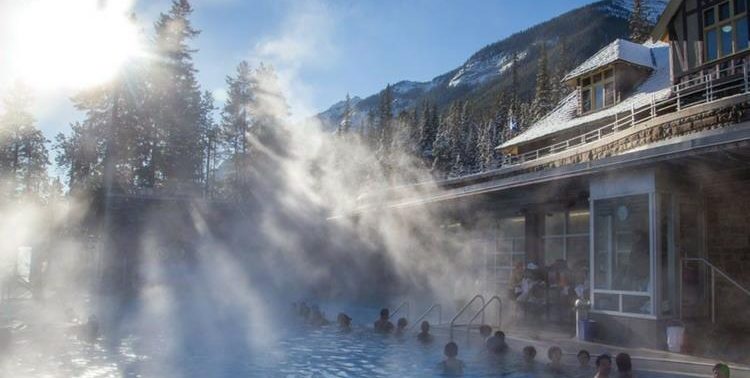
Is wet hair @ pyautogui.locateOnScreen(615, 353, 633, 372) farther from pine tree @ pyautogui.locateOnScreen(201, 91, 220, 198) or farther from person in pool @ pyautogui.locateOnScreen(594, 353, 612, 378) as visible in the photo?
pine tree @ pyautogui.locateOnScreen(201, 91, 220, 198)

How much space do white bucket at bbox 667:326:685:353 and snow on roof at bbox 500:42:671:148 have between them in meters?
8.45

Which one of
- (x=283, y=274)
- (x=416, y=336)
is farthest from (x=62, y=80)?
(x=416, y=336)

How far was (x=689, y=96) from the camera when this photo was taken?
13.9 meters

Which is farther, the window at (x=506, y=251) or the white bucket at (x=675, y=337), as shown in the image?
the window at (x=506, y=251)

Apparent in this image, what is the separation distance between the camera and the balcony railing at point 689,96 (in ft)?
40.9

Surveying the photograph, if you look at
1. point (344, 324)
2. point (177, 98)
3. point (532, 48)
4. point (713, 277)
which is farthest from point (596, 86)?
point (532, 48)

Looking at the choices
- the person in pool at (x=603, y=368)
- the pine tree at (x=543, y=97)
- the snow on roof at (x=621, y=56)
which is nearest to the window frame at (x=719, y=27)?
the snow on roof at (x=621, y=56)

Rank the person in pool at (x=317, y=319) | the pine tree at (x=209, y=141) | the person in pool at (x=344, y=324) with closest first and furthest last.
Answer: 1. the person in pool at (x=344, y=324)
2. the person in pool at (x=317, y=319)
3. the pine tree at (x=209, y=141)

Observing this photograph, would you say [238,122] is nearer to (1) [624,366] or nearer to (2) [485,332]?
(2) [485,332]

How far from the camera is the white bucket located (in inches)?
340

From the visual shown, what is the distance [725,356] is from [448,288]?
10.4m

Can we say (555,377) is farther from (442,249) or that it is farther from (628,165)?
(442,249)

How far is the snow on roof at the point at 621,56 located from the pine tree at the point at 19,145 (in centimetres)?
2988

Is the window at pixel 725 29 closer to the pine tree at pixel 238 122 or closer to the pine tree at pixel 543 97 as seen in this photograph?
the pine tree at pixel 238 122
